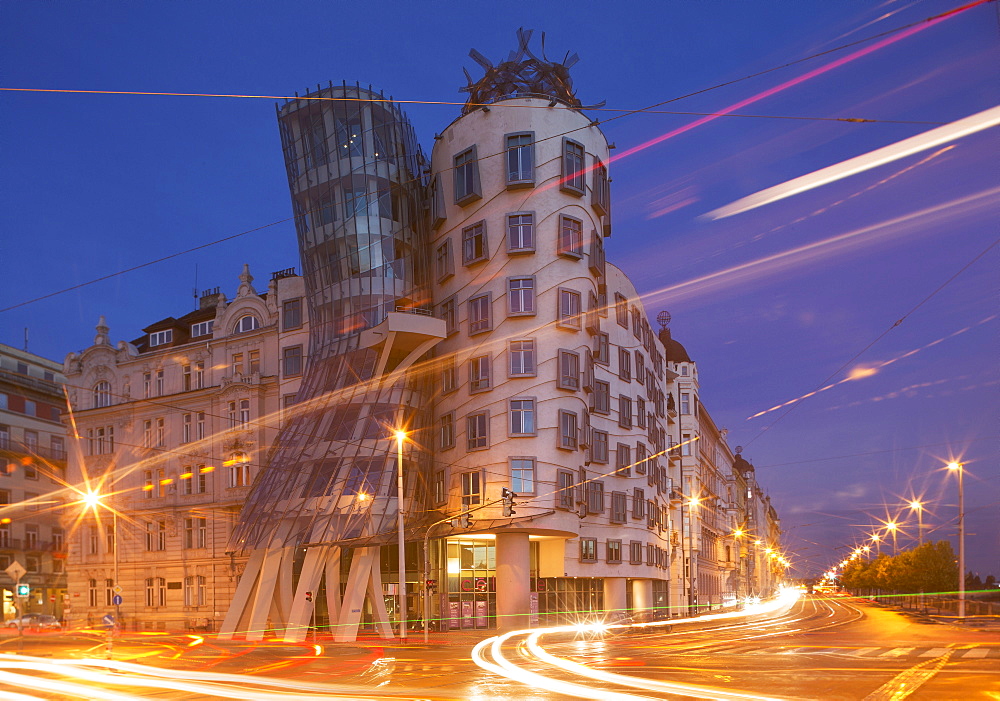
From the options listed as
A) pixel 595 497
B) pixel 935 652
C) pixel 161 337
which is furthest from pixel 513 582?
pixel 161 337

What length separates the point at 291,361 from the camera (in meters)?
65.6

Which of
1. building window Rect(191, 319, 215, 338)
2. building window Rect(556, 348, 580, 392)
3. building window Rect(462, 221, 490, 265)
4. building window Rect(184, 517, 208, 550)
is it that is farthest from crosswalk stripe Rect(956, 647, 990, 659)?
building window Rect(191, 319, 215, 338)

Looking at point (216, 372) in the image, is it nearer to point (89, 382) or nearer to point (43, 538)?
point (89, 382)

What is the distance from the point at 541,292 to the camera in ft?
178

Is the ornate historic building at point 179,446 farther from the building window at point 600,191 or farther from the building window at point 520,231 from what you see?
the building window at point 600,191

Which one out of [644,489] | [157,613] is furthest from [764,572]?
[157,613]

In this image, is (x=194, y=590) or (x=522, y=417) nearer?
(x=522, y=417)

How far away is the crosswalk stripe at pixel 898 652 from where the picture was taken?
1123 inches

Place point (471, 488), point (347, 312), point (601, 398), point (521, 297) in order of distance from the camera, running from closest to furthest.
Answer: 1. point (471, 488)
2. point (521, 297)
3. point (347, 312)
4. point (601, 398)

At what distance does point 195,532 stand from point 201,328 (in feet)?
52.2

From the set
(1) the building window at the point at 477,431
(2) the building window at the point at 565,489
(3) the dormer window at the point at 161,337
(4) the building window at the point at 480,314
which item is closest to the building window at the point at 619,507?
(2) the building window at the point at 565,489

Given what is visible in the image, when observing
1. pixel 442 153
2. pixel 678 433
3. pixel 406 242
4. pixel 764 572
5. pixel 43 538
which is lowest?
pixel 764 572

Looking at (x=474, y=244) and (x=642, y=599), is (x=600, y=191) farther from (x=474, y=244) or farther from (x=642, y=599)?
(x=642, y=599)

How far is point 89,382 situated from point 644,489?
44630 millimetres
